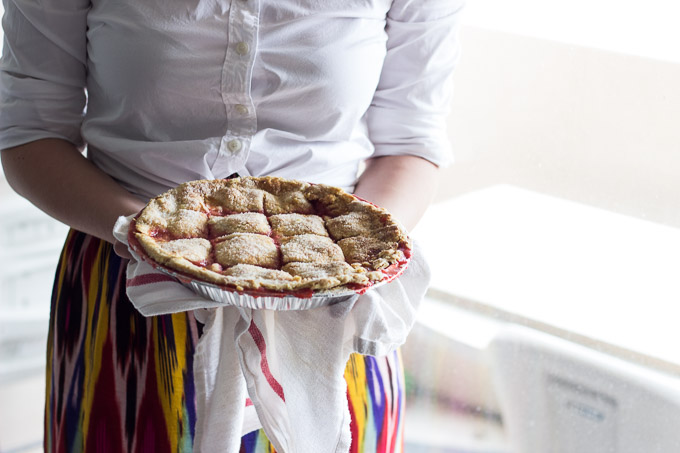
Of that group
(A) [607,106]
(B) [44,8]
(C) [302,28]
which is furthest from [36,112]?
(A) [607,106]

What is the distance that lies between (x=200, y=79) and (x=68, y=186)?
7.7 inches

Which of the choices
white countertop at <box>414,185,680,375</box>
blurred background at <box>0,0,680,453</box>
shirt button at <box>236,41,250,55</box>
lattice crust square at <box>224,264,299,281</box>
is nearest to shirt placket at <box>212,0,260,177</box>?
shirt button at <box>236,41,250,55</box>

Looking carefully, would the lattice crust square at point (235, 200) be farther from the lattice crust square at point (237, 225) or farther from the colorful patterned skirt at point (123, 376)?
the colorful patterned skirt at point (123, 376)

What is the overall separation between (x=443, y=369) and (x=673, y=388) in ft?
1.58

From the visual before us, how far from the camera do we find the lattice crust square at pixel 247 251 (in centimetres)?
70

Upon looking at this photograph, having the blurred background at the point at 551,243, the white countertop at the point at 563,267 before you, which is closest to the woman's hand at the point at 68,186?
the blurred background at the point at 551,243

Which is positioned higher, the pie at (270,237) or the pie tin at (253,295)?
the pie at (270,237)

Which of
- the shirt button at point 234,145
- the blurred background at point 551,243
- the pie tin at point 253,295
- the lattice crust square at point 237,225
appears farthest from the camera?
the blurred background at point 551,243

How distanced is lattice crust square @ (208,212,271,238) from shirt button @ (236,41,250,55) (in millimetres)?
190

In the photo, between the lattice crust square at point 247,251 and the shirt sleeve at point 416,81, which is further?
the shirt sleeve at point 416,81

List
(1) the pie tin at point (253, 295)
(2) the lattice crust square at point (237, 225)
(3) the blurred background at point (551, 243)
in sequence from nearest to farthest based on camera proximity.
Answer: (1) the pie tin at point (253, 295) → (2) the lattice crust square at point (237, 225) → (3) the blurred background at point (551, 243)

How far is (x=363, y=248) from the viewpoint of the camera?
2.43 feet

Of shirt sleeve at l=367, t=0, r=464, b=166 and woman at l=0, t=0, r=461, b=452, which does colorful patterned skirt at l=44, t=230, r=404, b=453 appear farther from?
shirt sleeve at l=367, t=0, r=464, b=166

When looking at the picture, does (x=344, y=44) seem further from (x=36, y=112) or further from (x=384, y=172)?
(x=36, y=112)
